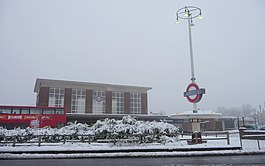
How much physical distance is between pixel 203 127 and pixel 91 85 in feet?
95.2

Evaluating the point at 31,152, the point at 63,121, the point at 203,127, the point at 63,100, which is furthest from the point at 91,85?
the point at 31,152

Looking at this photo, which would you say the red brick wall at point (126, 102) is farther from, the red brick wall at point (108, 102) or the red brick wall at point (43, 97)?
the red brick wall at point (43, 97)

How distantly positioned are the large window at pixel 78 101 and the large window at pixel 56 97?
8.49ft

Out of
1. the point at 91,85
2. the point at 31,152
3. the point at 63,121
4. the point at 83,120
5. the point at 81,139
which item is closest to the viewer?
the point at 31,152

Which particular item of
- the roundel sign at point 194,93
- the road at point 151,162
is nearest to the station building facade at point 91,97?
the roundel sign at point 194,93

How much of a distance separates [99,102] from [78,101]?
485 cm

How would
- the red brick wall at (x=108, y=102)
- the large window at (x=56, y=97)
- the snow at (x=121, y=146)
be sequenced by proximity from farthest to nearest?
the red brick wall at (x=108, y=102) < the large window at (x=56, y=97) < the snow at (x=121, y=146)

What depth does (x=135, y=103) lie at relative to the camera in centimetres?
5438

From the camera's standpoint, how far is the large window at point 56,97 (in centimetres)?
4672

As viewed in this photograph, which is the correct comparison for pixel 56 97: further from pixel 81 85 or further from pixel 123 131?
pixel 123 131

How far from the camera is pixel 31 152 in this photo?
579 inches

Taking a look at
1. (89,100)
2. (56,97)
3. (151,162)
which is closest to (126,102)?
(89,100)

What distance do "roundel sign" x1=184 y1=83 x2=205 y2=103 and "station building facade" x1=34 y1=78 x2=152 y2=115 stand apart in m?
34.1

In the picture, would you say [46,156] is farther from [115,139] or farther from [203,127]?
[203,127]
